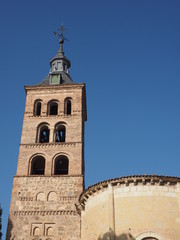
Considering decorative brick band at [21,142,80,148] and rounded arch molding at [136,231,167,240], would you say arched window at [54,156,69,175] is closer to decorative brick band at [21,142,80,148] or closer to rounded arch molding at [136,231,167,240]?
decorative brick band at [21,142,80,148]

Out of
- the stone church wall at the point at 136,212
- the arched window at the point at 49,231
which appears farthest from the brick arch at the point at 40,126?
the stone church wall at the point at 136,212

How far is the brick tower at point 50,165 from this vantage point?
82.1ft

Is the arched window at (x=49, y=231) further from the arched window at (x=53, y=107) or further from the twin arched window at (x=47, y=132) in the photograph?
the arched window at (x=53, y=107)

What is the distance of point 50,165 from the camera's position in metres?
28.3

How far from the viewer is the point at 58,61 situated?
3834cm

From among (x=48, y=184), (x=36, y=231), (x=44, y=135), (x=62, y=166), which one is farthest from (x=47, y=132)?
(x=36, y=231)

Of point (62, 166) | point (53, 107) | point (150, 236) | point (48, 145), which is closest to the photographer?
point (150, 236)

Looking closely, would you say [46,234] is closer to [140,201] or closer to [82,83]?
[140,201]

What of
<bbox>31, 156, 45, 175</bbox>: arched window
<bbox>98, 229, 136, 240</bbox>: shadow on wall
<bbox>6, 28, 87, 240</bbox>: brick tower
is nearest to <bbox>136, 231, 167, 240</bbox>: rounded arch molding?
<bbox>98, 229, 136, 240</bbox>: shadow on wall

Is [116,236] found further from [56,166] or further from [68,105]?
[68,105]

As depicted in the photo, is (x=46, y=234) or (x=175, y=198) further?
(x=46, y=234)

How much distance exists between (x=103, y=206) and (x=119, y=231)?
178cm

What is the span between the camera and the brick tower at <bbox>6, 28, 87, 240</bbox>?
82.1ft

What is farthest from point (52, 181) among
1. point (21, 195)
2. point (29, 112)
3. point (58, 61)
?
point (58, 61)
